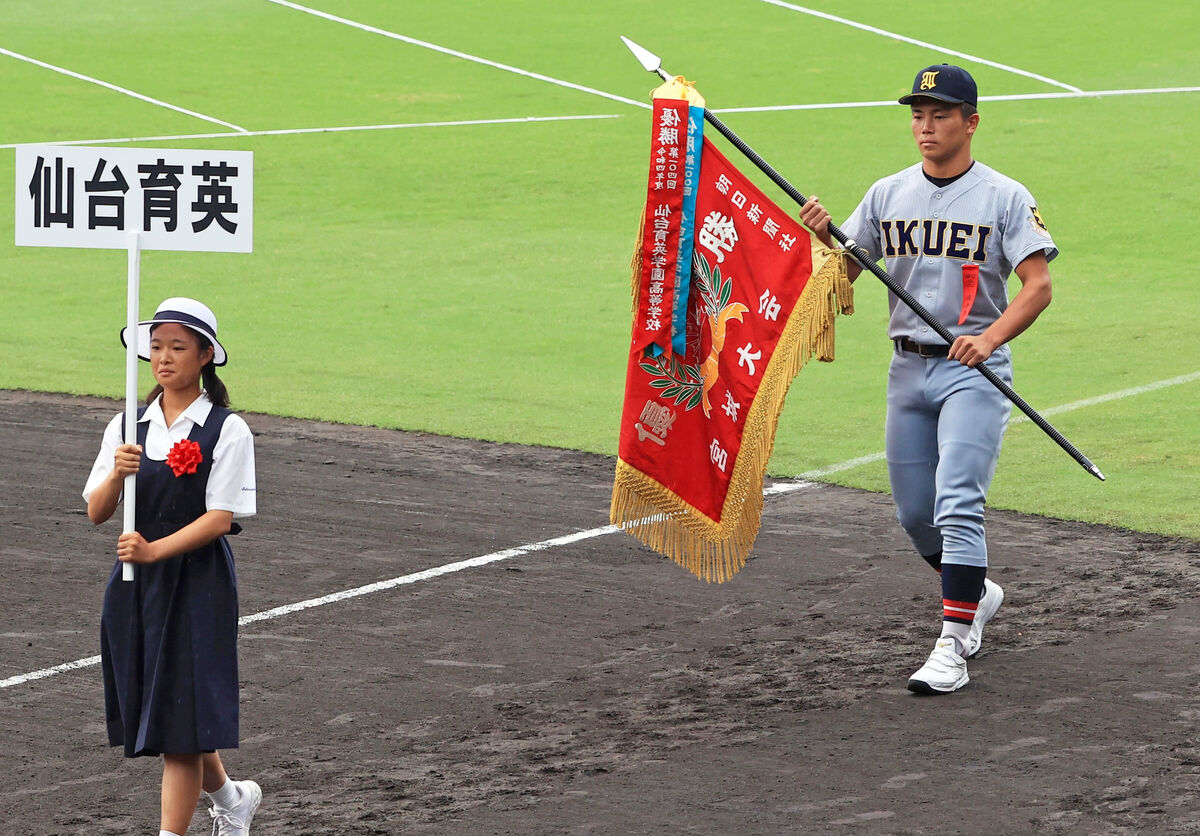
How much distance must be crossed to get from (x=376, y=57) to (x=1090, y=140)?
14.3 metres

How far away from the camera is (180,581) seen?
5254mm

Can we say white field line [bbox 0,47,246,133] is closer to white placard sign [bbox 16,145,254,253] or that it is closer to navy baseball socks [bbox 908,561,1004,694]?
navy baseball socks [bbox 908,561,1004,694]

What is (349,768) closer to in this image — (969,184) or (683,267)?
(683,267)

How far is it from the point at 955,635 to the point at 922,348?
3.84 feet

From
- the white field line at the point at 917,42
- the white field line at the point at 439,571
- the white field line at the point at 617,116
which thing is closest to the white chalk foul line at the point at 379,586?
the white field line at the point at 439,571

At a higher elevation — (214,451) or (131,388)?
(131,388)

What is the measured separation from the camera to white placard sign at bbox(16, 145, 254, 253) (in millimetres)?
5727

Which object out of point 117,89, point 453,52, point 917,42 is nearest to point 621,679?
point 117,89

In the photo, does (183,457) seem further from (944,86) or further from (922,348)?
(944,86)

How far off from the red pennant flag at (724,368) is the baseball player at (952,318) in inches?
9.9

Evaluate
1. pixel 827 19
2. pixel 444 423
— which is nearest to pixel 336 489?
pixel 444 423

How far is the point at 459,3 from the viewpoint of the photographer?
125 feet

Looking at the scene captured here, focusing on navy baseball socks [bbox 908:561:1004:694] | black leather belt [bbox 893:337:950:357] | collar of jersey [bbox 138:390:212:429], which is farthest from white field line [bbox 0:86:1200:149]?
collar of jersey [bbox 138:390:212:429]

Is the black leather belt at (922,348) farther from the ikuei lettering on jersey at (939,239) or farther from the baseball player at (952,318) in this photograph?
the ikuei lettering on jersey at (939,239)
